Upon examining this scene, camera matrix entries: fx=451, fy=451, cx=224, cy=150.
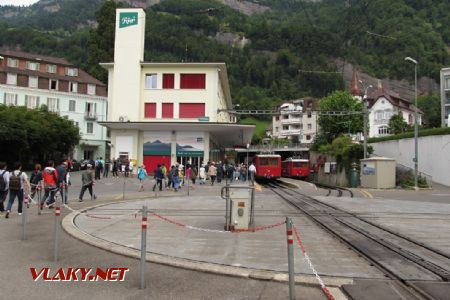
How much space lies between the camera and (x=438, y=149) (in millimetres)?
38250

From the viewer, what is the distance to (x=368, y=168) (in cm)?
3572

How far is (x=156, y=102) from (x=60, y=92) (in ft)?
97.8

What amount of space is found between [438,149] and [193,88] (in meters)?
24.8

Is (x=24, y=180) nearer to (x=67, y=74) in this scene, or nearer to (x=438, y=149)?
(x=438, y=149)

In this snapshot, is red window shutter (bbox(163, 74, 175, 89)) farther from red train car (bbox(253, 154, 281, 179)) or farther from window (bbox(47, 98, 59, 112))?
window (bbox(47, 98, 59, 112))

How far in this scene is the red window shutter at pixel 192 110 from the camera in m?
48.3

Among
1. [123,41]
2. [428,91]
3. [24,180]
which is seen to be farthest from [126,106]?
[428,91]

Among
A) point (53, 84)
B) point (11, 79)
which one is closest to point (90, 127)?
point (53, 84)

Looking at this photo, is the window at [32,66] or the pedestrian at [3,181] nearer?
the pedestrian at [3,181]

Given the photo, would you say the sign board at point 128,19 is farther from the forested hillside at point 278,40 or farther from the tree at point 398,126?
the tree at point 398,126

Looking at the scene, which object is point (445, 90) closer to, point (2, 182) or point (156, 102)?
point (156, 102)

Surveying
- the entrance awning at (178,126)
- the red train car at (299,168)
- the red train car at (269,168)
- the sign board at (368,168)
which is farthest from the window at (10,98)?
the sign board at (368,168)

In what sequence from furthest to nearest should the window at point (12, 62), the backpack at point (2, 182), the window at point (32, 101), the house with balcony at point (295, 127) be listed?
the house with balcony at point (295, 127) < the window at point (32, 101) < the window at point (12, 62) < the backpack at point (2, 182)

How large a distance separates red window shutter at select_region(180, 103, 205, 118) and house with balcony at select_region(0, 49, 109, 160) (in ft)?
78.0
